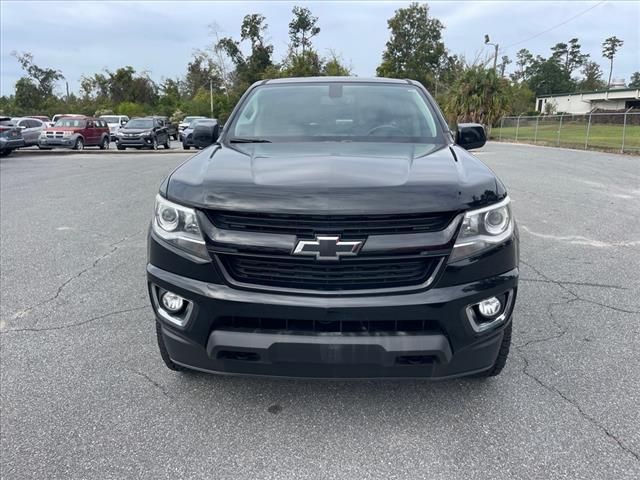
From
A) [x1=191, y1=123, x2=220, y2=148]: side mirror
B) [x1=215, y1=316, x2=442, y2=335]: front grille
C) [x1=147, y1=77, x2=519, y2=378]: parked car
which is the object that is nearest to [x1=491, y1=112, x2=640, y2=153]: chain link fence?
[x1=191, y1=123, x2=220, y2=148]: side mirror

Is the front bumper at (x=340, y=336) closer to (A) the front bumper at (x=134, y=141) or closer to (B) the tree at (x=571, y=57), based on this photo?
(A) the front bumper at (x=134, y=141)

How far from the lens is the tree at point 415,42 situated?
78312mm

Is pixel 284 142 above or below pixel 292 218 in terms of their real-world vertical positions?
above

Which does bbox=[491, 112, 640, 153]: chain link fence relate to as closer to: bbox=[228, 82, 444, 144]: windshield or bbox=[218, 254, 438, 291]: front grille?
bbox=[228, 82, 444, 144]: windshield

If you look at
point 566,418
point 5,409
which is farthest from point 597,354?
point 5,409

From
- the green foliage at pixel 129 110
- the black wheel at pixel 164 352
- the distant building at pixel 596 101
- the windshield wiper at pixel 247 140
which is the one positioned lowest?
the black wheel at pixel 164 352

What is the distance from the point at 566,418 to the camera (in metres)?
2.62

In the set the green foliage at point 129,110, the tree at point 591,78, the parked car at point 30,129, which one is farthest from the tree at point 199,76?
the tree at point 591,78

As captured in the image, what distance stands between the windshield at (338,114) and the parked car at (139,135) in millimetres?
21630

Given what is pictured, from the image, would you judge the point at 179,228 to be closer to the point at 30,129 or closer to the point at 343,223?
the point at 343,223

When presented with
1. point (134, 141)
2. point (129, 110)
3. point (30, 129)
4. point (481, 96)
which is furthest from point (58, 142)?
point (129, 110)

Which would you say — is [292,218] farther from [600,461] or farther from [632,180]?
[632,180]

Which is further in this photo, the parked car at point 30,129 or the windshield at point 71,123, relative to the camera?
the parked car at point 30,129

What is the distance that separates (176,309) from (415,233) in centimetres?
117
